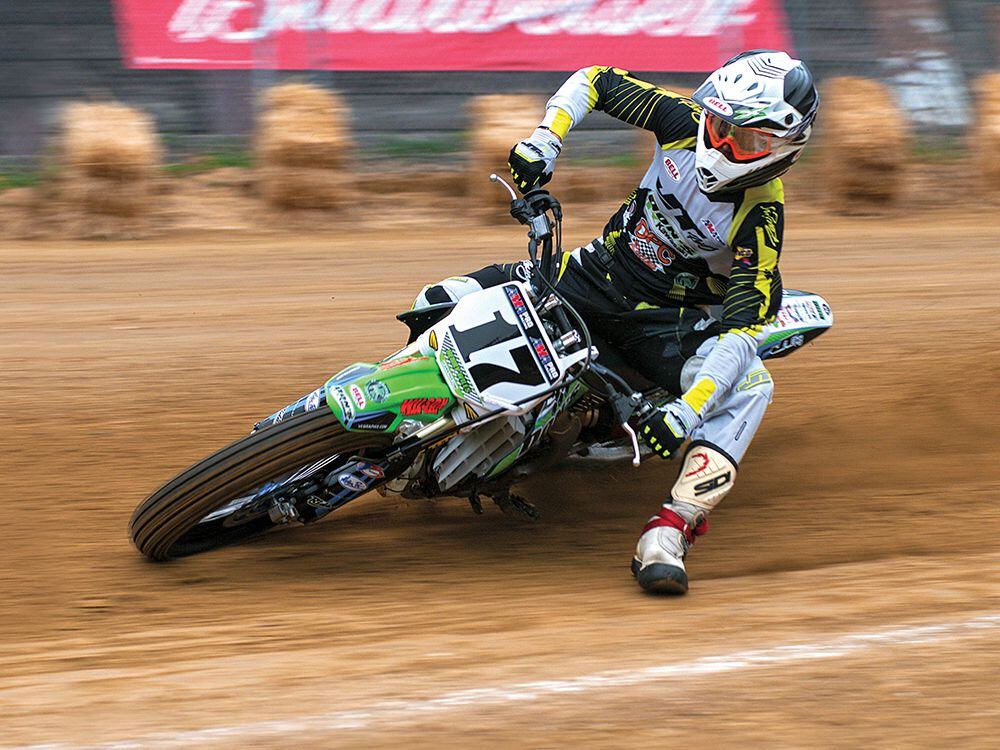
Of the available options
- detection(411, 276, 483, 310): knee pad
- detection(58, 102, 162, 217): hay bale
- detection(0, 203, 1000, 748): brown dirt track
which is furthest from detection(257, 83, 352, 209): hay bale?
detection(411, 276, 483, 310): knee pad

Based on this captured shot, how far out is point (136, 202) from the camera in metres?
10.9

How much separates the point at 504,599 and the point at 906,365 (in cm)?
408

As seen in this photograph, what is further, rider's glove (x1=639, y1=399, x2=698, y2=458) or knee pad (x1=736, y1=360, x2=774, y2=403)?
knee pad (x1=736, y1=360, x2=774, y2=403)

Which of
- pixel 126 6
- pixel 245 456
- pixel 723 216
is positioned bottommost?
pixel 126 6

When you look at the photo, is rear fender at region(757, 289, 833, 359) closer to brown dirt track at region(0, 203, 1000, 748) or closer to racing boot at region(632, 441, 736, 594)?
racing boot at region(632, 441, 736, 594)

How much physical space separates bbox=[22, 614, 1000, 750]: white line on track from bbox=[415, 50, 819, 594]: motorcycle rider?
58cm

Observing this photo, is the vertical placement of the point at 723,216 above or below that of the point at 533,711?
above

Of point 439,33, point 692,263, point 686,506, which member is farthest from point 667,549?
point 439,33

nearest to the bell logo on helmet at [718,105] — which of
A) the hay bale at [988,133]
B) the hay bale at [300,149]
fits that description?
the hay bale at [300,149]

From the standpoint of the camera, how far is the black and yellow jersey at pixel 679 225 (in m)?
4.62

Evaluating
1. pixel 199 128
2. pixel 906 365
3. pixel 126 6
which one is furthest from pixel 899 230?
pixel 126 6

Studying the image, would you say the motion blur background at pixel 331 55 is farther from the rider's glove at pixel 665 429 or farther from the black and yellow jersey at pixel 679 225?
the rider's glove at pixel 665 429

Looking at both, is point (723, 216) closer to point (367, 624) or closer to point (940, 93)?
point (367, 624)

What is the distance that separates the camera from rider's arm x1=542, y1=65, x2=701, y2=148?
16.3 ft
